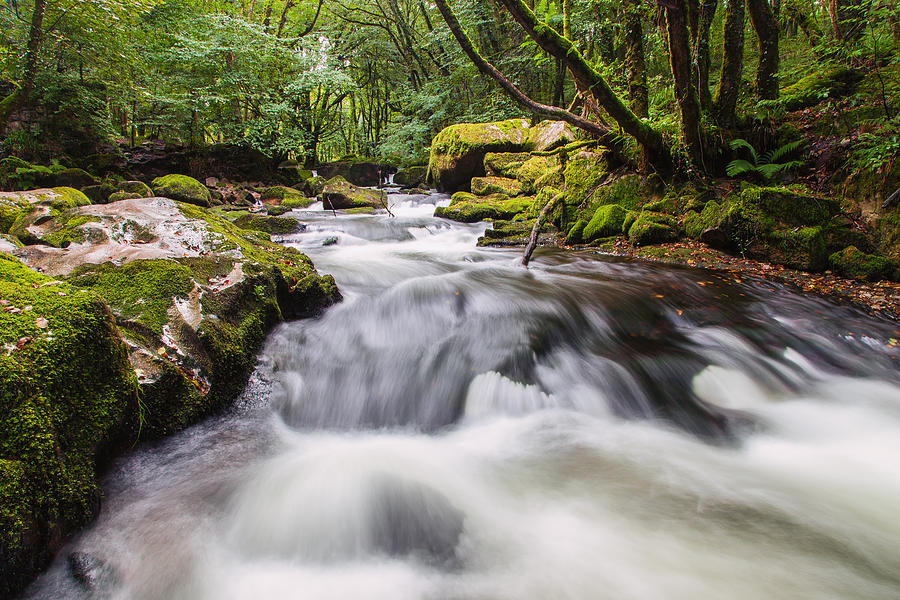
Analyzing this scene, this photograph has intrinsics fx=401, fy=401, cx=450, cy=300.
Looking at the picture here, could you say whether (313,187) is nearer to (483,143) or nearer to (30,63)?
(483,143)

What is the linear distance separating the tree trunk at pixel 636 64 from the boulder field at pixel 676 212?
114cm

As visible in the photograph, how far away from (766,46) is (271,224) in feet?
32.0

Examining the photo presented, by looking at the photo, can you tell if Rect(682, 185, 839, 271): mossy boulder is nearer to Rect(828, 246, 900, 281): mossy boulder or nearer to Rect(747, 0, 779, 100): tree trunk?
Rect(828, 246, 900, 281): mossy boulder

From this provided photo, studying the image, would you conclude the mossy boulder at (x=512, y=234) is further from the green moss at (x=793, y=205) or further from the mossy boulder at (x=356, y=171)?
the mossy boulder at (x=356, y=171)

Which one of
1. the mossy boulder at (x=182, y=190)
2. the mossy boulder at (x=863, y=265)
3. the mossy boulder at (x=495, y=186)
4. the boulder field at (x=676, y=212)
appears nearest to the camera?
the mossy boulder at (x=863, y=265)

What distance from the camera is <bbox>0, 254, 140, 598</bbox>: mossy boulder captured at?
1.42m

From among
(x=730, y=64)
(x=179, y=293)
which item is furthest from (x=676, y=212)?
(x=179, y=293)

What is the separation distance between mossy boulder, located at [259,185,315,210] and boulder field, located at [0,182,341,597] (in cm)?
958

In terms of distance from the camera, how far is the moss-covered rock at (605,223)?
23.9 feet

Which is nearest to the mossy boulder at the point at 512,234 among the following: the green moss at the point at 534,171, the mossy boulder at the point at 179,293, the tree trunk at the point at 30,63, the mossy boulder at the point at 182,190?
the green moss at the point at 534,171

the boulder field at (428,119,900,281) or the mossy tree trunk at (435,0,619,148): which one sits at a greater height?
the mossy tree trunk at (435,0,619,148)

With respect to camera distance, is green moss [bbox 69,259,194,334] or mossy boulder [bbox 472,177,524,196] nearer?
green moss [bbox 69,259,194,334]

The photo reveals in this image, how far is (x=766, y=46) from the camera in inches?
261

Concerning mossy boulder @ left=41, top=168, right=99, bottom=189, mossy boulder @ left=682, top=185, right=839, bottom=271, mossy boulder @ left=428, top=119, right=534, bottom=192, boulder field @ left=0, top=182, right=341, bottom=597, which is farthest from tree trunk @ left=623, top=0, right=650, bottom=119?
mossy boulder @ left=41, top=168, right=99, bottom=189
